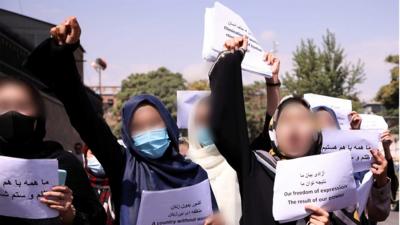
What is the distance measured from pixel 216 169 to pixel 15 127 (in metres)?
1.40

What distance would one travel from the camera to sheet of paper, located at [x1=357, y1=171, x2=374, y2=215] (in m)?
2.53

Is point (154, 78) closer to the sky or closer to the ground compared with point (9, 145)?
closer to the sky

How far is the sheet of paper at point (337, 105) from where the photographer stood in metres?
3.53

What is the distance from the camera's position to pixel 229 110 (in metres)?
2.04

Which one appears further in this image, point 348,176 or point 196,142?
point 196,142

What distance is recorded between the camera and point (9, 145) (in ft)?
6.73

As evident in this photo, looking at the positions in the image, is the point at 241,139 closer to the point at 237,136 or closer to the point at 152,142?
the point at 237,136

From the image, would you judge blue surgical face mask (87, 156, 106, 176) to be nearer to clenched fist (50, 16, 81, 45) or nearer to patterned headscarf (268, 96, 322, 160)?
patterned headscarf (268, 96, 322, 160)

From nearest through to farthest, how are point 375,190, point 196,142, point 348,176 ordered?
point 348,176 → point 375,190 → point 196,142

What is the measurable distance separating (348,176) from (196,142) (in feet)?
3.81

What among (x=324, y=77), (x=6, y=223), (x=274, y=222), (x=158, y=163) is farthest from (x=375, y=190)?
(x=324, y=77)

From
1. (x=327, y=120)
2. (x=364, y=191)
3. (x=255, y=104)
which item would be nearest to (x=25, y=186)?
(x=364, y=191)

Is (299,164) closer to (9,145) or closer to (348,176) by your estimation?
(348,176)

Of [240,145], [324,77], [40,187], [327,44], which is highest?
[327,44]
